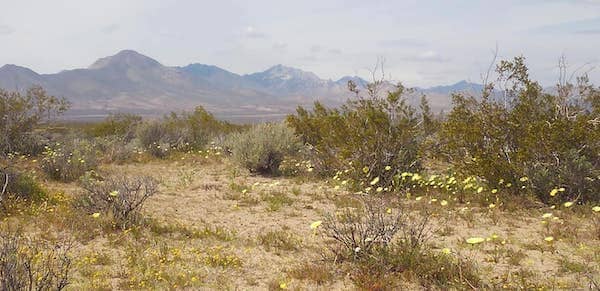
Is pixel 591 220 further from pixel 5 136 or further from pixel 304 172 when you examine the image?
pixel 5 136

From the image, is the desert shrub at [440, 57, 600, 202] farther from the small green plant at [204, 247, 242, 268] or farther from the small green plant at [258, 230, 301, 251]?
the small green plant at [204, 247, 242, 268]

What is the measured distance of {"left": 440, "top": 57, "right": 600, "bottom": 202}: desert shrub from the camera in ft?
24.4

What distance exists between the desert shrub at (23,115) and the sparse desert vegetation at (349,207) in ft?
0.30

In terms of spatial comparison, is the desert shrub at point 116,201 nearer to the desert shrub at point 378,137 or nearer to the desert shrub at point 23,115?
the desert shrub at point 378,137

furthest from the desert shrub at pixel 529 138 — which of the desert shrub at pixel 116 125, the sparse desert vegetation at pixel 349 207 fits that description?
the desert shrub at pixel 116 125

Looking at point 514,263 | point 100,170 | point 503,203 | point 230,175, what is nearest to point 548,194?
point 503,203

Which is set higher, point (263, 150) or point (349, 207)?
point (263, 150)

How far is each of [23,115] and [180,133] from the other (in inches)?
230

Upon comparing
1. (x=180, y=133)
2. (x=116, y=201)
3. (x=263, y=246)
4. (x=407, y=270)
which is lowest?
(x=263, y=246)

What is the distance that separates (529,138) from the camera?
25.1 ft

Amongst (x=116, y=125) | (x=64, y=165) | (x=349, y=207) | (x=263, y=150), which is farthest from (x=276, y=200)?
(x=116, y=125)

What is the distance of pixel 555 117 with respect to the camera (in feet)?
26.0

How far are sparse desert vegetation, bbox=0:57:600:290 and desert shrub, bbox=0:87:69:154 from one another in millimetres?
92

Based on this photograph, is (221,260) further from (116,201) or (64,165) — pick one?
(64,165)
